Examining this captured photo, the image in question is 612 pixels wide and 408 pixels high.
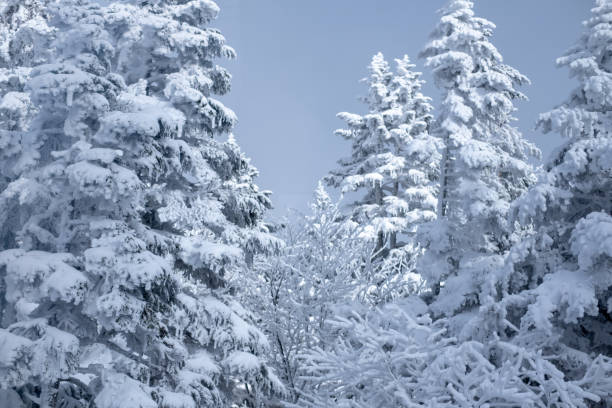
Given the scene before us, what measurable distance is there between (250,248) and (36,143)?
538cm

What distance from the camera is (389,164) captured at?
2709 cm

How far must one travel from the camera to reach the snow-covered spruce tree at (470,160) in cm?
1564

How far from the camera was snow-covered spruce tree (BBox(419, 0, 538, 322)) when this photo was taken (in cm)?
1564

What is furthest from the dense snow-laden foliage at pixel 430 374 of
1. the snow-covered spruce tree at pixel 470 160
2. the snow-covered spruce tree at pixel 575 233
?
the snow-covered spruce tree at pixel 470 160

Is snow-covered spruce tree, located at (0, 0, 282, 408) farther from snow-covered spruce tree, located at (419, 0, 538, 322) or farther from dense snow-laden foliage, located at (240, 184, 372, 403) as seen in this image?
snow-covered spruce tree, located at (419, 0, 538, 322)

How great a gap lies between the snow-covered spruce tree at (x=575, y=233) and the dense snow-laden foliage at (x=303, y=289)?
20.6 feet

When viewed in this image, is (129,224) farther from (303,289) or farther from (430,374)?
(430,374)

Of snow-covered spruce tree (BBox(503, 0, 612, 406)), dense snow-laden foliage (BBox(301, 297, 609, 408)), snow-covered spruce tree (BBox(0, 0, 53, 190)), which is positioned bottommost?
dense snow-laden foliage (BBox(301, 297, 609, 408))

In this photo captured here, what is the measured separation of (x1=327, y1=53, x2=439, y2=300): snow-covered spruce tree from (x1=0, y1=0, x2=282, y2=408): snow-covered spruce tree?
12.5 metres

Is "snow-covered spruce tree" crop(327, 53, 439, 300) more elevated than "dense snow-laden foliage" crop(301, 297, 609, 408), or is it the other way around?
"snow-covered spruce tree" crop(327, 53, 439, 300)

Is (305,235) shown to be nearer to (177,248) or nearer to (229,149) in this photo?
(229,149)

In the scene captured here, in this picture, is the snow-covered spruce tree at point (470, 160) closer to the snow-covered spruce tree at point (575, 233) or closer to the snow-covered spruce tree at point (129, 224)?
the snow-covered spruce tree at point (575, 233)

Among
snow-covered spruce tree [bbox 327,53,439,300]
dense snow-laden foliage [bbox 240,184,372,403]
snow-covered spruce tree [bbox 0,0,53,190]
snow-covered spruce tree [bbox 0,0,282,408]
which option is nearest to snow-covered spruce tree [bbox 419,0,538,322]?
dense snow-laden foliage [bbox 240,184,372,403]

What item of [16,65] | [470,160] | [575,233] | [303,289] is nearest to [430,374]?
[575,233]
